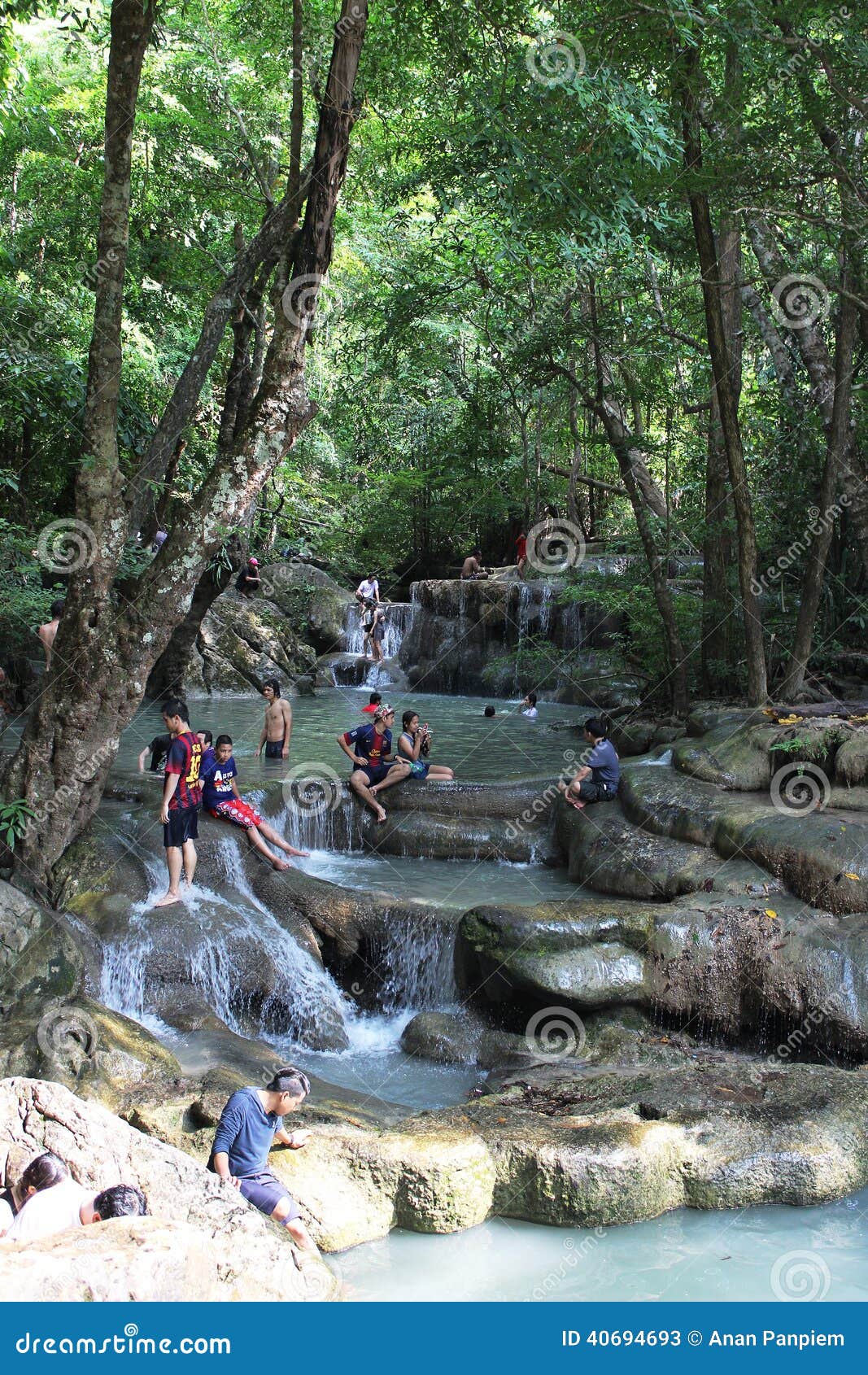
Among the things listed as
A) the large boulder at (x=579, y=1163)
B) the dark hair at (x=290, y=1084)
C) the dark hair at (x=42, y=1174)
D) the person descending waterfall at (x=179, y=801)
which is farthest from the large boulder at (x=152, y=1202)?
the person descending waterfall at (x=179, y=801)

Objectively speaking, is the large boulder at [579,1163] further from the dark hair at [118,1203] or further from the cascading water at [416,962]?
the cascading water at [416,962]

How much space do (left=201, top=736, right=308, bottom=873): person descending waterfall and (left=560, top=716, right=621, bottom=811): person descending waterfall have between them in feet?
9.30

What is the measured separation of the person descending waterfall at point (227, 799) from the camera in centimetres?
968

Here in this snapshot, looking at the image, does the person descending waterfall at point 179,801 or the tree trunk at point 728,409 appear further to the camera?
the tree trunk at point 728,409

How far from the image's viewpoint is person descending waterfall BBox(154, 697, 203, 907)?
8.69 meters

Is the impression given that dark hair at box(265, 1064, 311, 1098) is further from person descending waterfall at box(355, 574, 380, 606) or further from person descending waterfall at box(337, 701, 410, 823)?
person descending waterfall at box(355, 574, 380, 606)

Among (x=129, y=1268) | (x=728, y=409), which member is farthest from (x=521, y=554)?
(x=129, y=1268)

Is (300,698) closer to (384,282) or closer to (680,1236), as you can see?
(384,282)

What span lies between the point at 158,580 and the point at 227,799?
2.38 metres

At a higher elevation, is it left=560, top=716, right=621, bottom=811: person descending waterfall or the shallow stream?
left=560, top=716, right=621, bottom=811: person descending waterfall

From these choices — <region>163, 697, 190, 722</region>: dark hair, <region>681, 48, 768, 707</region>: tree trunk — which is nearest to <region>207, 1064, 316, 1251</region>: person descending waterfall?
<region>163, 697, 190, 722</region>: dark hair

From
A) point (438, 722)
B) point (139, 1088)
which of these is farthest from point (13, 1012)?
point (438, 722)

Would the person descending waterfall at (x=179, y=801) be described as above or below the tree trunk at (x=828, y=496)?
below

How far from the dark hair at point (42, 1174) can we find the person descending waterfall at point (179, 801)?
4.04m
